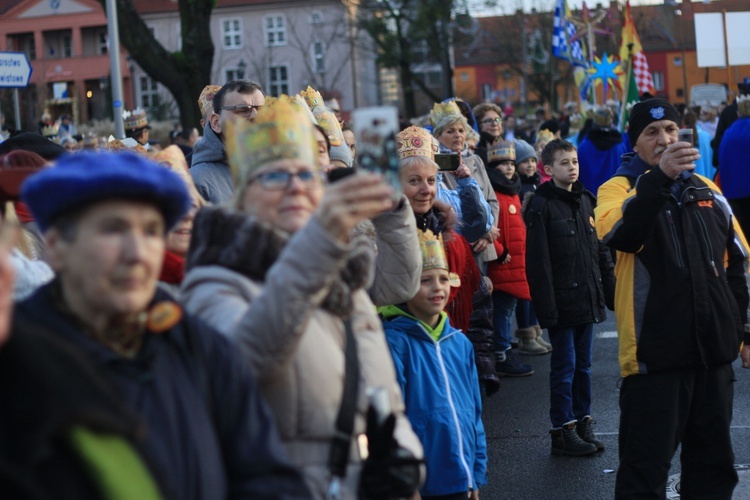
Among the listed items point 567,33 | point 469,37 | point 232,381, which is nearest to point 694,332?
point 232,381

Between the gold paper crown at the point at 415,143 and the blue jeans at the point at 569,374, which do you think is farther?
the blue jeans at the point at 569,374

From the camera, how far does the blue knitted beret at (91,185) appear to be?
2357 millimetres

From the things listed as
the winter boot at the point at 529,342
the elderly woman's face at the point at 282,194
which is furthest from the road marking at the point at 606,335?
the elderly woman's face at the point at 282,194

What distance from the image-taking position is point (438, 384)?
4652 mm

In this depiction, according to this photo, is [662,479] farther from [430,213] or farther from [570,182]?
[570,182]

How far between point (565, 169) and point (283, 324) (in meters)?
5.13

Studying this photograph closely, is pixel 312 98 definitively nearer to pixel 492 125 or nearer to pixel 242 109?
pixel 242 109

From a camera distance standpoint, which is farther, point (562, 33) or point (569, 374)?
point (562, 33)

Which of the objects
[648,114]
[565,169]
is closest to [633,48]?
[565,169]

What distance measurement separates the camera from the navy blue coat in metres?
2.35

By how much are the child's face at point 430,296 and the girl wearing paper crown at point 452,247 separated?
0.40 metres

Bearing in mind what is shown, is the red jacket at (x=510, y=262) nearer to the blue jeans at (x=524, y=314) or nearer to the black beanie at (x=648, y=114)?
the blue jeans at (x=524, y=314)

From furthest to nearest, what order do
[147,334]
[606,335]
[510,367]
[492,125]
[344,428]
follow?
[492,125]
[606,335]
[510,367]
[344,428]
[147,334]

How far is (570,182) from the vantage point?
7480 mm
